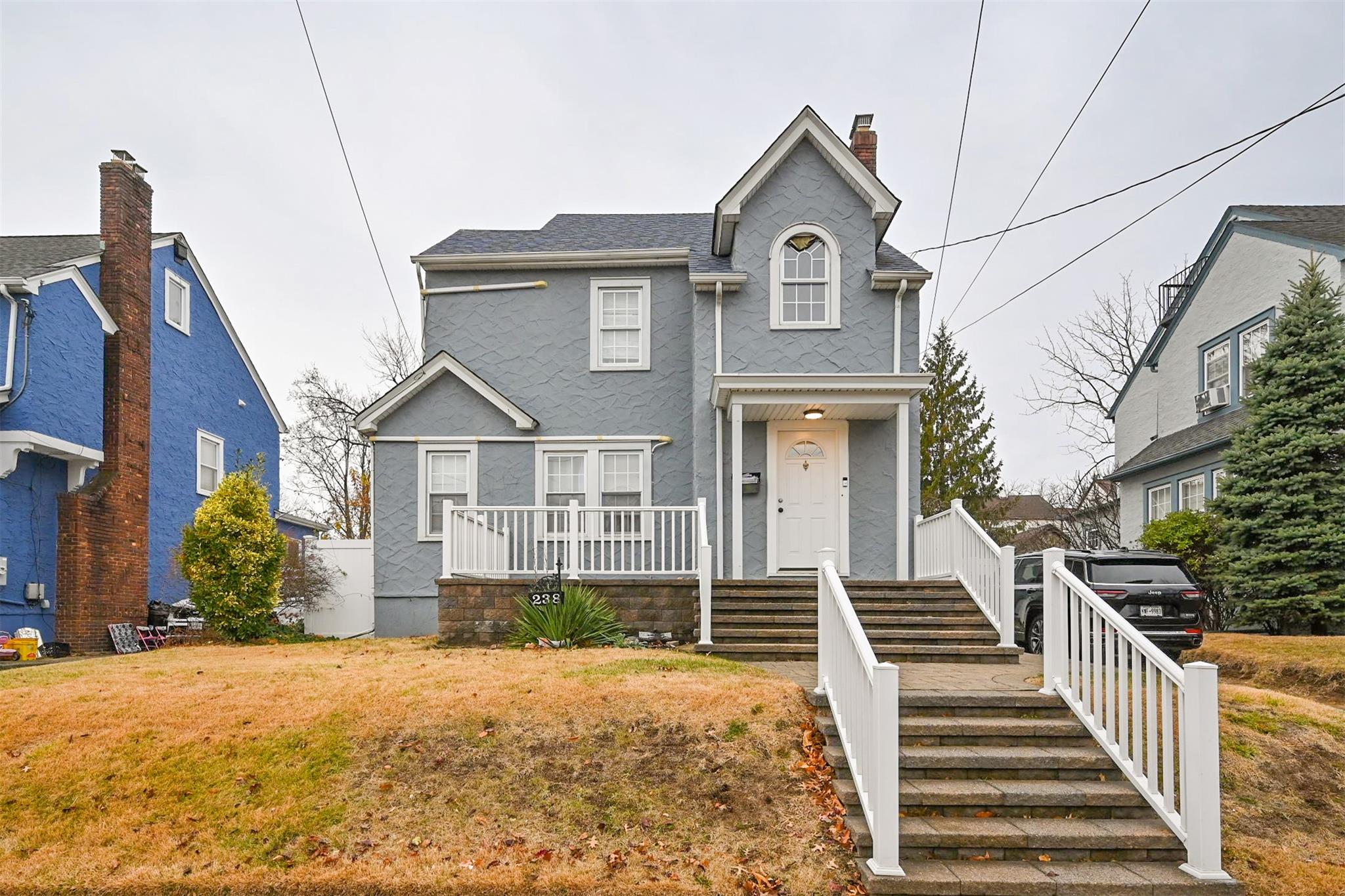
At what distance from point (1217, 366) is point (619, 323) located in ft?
44.1

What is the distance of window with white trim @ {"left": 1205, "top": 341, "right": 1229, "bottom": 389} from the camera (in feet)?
61.9

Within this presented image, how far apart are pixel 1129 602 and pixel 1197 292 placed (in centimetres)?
1259

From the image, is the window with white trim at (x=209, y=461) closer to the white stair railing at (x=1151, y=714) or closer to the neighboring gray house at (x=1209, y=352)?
the white stair railing at (x=1151, y=714)

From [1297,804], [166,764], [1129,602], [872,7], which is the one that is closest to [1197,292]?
[872,7]

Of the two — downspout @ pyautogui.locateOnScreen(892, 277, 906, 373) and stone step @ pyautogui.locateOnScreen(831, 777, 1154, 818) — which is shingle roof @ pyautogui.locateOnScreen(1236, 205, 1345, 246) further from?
stone step @ pyautogui.locateOnScreen(831, 777, 1154, 818)

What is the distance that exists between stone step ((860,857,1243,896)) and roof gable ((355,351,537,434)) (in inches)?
411

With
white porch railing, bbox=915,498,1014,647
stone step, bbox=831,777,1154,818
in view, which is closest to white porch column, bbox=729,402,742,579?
white porch railing, bbox=915,498,1014,647

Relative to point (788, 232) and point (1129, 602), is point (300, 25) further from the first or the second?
point (1129, 602)

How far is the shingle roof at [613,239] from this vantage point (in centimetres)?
1456

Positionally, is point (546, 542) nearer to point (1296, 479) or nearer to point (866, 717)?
point (866, 717)

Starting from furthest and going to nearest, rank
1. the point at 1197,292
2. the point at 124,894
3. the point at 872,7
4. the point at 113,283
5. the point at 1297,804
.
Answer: the point at 1197,292, the point at 113,283, the point at 872,7, the point at 1297,804, the point at 124,894

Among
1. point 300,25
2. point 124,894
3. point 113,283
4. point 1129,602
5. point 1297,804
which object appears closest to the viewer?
point 124,894

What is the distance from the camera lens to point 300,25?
13.4 metres

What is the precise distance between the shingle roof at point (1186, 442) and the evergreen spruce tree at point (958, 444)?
9.83 meters
